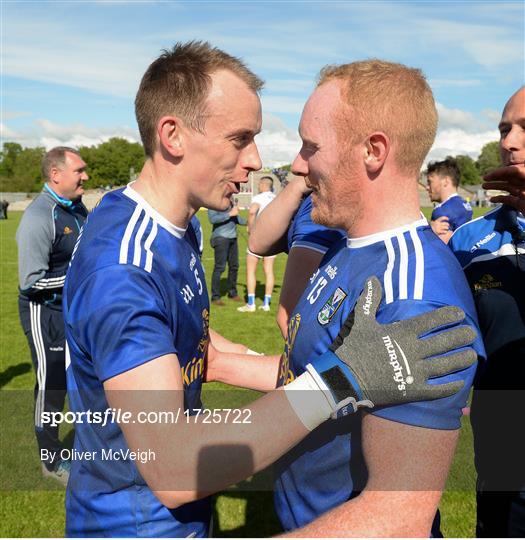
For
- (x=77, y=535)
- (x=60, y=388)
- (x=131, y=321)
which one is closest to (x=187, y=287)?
(x=131, y=321)

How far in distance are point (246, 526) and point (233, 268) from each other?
30.2 feet

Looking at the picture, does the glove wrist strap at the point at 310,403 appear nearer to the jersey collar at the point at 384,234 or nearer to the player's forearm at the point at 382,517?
the player's forearm at the point at 382,517

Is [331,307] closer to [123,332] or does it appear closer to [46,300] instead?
[123,332]

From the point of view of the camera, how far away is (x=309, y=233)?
3139 millimetres

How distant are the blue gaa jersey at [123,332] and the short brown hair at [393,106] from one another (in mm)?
920

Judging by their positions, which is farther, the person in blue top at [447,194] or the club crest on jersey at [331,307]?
the person in blue top at [447,194]

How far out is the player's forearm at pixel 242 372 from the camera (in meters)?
3.12

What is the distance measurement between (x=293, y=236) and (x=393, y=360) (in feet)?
5.58

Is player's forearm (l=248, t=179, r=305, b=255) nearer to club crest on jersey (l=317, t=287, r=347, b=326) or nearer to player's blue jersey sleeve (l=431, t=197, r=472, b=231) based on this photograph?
club crest on jersey (l=317, t=287, r=347, b=326)

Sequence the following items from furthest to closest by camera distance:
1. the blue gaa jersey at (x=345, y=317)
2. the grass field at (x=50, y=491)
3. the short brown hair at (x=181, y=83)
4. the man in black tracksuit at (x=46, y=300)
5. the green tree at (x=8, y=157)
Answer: the green tree at (x=8, y=157), the man in black tracksuit at (x=46, y=300), the grass field at (x=50, y=491), the short brown hair at (x=181, y=83), the blue gaa jersey at (x=345, y=317)

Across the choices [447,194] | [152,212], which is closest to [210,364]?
[152,212]

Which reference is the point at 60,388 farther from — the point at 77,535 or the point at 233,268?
the point at 233,268

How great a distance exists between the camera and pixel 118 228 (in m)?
2.20

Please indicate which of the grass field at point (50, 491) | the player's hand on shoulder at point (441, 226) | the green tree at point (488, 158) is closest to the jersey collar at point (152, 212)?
the grass field at point (50, 491)
